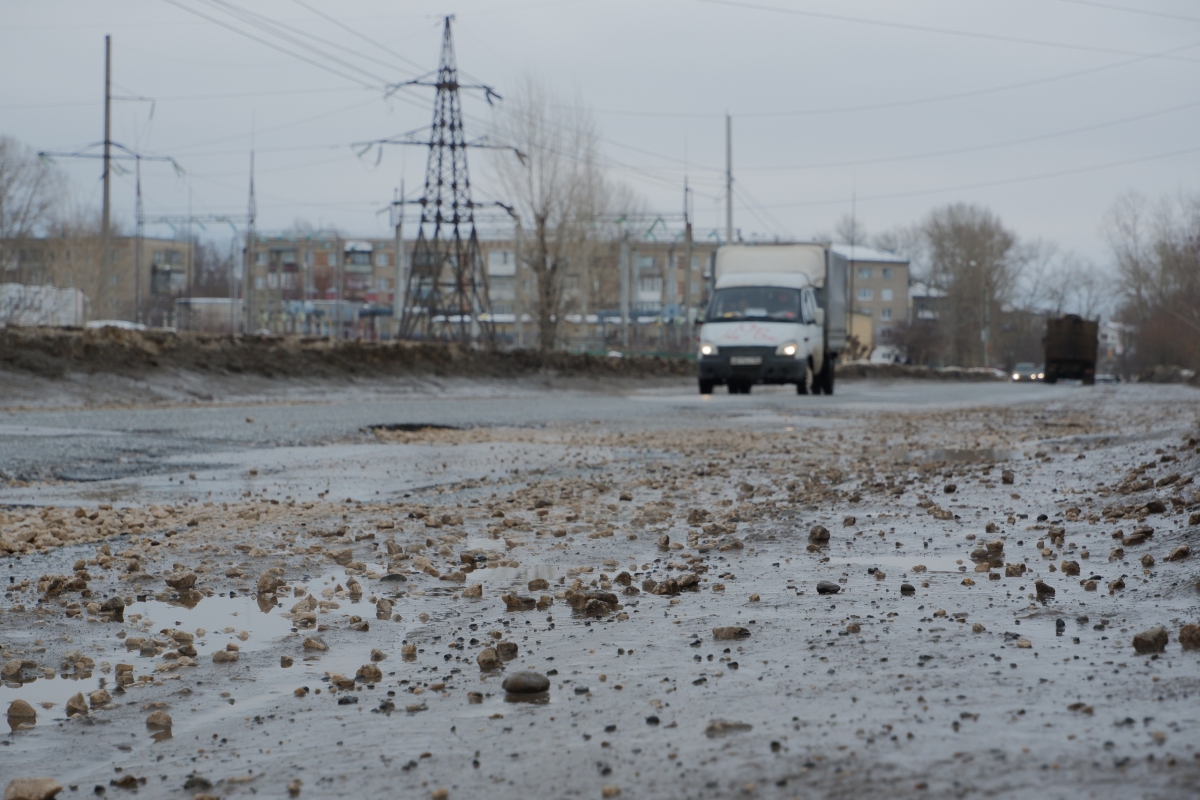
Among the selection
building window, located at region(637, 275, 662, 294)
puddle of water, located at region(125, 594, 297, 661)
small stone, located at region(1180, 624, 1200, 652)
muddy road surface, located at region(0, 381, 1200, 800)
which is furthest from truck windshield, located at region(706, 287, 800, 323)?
building window, located at region(637, 275, 662, 294)

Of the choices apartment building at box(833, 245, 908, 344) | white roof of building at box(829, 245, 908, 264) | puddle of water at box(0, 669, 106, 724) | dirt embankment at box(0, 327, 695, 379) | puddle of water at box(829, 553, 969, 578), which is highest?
white roof of building at box(829, 245, 908, 264)

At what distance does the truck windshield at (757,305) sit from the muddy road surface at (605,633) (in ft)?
53.6

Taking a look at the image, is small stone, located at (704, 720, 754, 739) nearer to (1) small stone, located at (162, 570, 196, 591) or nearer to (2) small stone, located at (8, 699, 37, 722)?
(2) small stone, located at (8, 699, 37, 722)

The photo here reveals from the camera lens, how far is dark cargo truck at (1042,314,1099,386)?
50.4 metres

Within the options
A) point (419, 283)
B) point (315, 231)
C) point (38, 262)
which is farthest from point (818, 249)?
point (315, 231)

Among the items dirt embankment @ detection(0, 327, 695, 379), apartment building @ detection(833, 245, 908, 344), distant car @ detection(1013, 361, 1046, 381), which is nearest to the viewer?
dirt embankment @ detection(0, 327, 695, 379)

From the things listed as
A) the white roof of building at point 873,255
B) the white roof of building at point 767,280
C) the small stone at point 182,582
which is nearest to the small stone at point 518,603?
the small stone at point 182,582

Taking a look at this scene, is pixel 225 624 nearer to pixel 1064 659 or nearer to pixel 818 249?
pixel 1064 659

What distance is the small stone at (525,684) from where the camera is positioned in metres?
2.83

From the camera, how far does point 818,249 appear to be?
26.7 metres

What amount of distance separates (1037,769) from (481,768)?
100 cm

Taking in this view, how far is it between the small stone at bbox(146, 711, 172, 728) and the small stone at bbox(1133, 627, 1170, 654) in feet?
7.38

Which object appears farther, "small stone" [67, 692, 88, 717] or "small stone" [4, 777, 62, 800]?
"small stone" [67, 692, 88, 717]

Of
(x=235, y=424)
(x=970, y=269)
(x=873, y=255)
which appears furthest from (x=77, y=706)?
(x=873, y=255)
